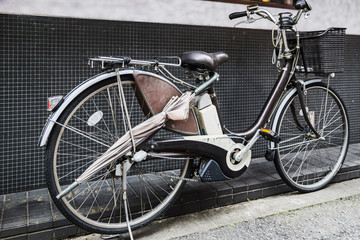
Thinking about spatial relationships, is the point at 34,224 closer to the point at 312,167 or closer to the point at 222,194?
the point at 222,194

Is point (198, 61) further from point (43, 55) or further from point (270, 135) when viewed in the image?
point (43, 55)

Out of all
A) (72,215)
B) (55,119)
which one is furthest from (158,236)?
(55,119)

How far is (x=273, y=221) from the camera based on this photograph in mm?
2859

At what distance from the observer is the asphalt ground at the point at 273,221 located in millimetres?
2635

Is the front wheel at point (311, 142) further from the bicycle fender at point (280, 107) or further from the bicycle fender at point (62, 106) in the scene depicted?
the bicycle fender at point (62, 106)

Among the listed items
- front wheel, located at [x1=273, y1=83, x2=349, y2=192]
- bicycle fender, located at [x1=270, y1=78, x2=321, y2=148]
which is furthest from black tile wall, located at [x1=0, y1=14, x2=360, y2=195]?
bicycle fender, located at [x1=270, y1=78, x2=321, y2=148]

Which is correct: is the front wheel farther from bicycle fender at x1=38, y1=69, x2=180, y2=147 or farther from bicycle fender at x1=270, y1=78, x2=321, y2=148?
bicycle fender at x1=38, y1=69, x2=180, y2=147

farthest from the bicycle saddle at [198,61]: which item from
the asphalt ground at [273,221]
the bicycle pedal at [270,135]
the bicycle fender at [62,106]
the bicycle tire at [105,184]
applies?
the asphalt ground at [273,221]

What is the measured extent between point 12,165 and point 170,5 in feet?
7.91

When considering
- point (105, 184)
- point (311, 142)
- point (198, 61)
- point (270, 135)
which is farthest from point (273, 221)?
point (105, 184)

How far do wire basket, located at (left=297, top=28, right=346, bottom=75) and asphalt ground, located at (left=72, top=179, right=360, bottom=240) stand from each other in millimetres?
1321

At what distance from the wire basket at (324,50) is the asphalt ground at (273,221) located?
4.34 ft

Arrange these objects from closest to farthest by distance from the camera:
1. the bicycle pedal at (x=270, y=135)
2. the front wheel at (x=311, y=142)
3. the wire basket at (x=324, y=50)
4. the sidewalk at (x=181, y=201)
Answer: the sidewalk at (x=181, y=201)
the bicycle pedal at (x=270, y=135)
the wire basket at (x=324, y=50)
the front wheel at (x=311, y=142)

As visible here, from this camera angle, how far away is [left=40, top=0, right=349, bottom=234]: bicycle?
2.32 meters
